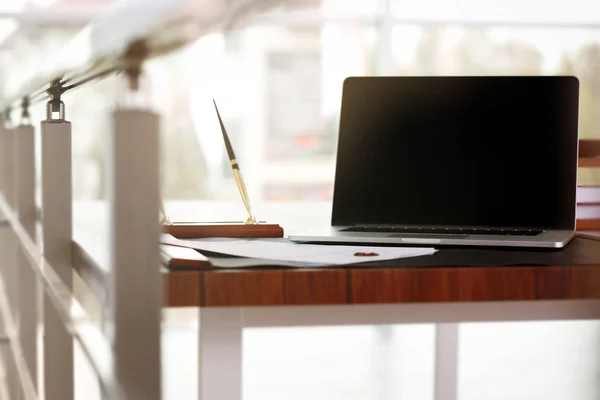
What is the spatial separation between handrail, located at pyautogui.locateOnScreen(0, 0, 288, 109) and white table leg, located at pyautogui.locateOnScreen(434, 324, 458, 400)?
109 cm

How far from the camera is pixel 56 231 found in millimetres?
998

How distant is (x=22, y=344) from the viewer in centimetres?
141

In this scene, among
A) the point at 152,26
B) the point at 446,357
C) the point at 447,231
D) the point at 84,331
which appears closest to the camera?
the point at 152,26

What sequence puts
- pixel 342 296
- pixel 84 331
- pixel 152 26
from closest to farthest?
pixel 152 26, pixel 84 331, pixel 342 296

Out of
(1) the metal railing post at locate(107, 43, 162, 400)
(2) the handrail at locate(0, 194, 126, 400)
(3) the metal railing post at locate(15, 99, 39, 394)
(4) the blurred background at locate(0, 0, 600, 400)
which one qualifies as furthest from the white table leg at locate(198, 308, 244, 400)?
(4) the blurred background at locate(0, 0, 600, 400)

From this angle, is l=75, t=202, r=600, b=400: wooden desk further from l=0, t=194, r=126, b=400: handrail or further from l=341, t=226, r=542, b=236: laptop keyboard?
l=341, t=226, r=542, b=236: laptop keyboard

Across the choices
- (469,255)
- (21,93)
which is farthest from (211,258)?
(21,93)

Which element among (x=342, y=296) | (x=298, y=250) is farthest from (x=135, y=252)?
(x=298, y=250)

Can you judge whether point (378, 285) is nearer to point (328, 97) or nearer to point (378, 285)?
point (378, 285)

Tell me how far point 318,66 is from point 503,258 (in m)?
4.44

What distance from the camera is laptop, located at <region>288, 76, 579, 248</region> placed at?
118 centimetres

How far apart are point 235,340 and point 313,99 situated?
177 inches

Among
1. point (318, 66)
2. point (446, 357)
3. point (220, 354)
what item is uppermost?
point (318, 66)

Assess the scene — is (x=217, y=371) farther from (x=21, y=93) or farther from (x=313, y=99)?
(x=313, y=99)
